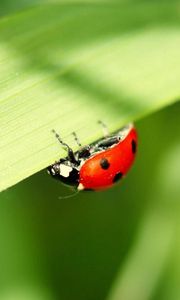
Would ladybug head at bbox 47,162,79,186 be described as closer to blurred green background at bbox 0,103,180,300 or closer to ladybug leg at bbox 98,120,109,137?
blurred green background at bbox 0,103,180,300

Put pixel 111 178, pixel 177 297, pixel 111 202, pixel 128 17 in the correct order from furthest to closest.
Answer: pixel 111 202, pixel 177 297, pixel 111 178, pixel 128 17

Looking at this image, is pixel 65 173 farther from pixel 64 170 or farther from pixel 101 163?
pixel 101 163

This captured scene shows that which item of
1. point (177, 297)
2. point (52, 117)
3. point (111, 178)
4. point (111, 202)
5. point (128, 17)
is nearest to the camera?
point (52, 117)

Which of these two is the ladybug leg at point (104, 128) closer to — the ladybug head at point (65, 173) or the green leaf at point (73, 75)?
the green leaf at point (73, 75)

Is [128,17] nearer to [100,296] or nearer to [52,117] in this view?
[52,117]

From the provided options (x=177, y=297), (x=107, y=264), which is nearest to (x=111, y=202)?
(x=107, y=264)

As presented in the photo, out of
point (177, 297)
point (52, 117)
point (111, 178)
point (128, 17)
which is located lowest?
point (177, 297)
